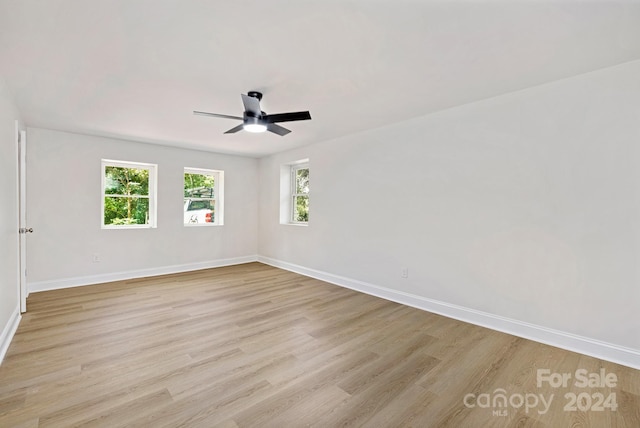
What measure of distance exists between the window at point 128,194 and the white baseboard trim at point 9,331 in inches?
78.5

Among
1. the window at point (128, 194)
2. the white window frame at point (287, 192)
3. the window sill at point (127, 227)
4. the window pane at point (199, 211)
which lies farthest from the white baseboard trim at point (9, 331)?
the white window frame at point (287, 192)

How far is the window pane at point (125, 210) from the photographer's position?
193 inches

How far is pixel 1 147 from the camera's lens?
8.15 ft

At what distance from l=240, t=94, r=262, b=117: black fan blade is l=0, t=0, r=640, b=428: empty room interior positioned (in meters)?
0.04

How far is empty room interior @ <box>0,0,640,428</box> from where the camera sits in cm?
181

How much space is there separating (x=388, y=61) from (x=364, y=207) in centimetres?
228

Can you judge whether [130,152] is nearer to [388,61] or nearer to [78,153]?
[78,153]

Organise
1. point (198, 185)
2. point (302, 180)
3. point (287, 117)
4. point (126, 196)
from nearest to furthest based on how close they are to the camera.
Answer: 1. point (287, 117)
2. point (126, 196)
3. point (302, 180)
4. point (198, 185)

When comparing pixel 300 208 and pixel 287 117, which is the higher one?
pixel 287 117

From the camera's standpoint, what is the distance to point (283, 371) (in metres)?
A: 2.21

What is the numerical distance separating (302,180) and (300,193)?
0.26m

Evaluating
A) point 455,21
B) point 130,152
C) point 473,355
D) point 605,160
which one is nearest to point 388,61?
point 455,21

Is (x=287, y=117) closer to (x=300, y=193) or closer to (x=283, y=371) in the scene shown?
(x=283, y=371)

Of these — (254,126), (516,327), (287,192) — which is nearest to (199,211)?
(287,192)
